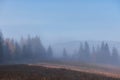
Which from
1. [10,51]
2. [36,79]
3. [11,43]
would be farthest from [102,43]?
[36,79]

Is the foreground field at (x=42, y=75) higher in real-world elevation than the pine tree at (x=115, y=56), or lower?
higher

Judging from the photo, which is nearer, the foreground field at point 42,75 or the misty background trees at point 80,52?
the foreground field at point 42,75

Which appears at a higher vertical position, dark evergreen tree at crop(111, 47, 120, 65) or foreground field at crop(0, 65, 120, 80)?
foreground field at crop(0, 65, 120, 80)

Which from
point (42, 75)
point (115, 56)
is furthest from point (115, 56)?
point (42, 75)

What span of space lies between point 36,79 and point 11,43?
119 m

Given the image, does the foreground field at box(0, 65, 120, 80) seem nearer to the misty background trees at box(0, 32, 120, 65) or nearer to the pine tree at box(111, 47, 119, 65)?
the misty background trees at box(0, 32, 120, 65)

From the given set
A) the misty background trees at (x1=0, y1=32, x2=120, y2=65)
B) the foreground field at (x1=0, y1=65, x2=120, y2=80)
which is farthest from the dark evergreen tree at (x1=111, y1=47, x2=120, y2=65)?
the foreground field at (x1=0, y1=65, x2=120, y2=80)

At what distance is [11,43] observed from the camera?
147625 millimetres

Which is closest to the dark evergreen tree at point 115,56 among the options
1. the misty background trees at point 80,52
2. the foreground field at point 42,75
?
the misty background trees at point 80,52

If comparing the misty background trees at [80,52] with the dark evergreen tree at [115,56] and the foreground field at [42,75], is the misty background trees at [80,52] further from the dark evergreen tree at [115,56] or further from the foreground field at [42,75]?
the foreground field at [42,75]

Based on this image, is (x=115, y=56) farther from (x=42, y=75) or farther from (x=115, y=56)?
(x=42, y=75)

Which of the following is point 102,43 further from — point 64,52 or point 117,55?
point 64,52

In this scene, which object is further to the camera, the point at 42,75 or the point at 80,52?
the point at 80,52

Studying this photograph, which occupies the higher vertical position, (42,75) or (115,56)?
(42,75)
